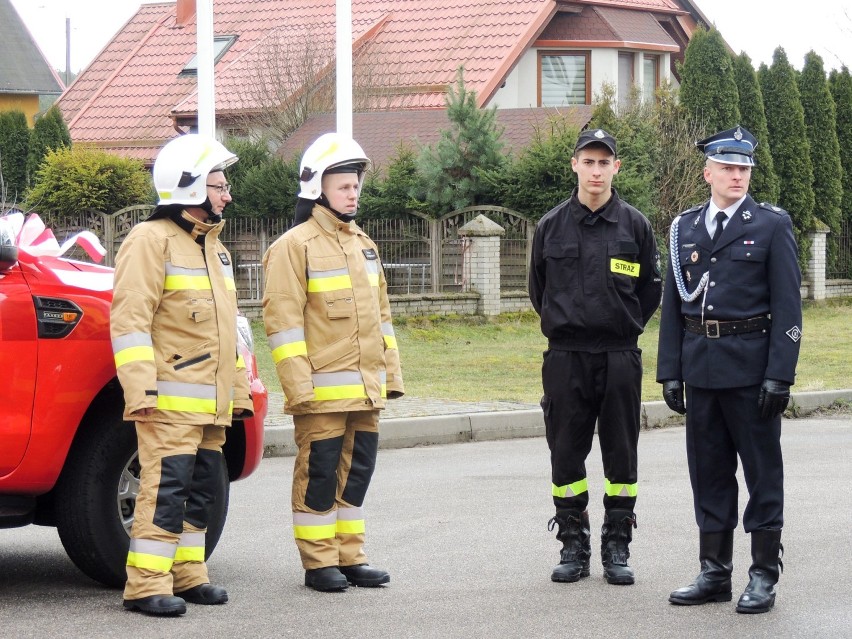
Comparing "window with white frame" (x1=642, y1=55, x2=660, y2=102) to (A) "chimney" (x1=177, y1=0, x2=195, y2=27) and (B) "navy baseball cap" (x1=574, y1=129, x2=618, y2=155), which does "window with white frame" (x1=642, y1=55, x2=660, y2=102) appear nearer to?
(A) "chimney" (x1=177, y1=0, x2=195, y2=27)

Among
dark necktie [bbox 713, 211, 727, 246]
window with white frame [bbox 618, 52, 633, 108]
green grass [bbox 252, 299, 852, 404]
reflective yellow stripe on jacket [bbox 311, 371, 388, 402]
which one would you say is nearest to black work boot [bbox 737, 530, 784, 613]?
dark necktie [bbox 713, 211, 727, 246]

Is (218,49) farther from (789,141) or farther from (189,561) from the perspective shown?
(189,561)

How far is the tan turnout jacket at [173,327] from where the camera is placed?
5668 millimetres

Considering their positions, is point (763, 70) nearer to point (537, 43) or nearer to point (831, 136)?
point (831, 136)

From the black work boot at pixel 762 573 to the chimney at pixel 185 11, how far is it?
122 feet

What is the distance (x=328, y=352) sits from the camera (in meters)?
6.33

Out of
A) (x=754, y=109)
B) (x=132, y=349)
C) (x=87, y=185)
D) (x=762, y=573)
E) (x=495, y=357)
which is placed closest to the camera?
(x=132, y=349)

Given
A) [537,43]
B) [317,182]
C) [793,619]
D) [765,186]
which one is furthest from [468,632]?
[537,43]

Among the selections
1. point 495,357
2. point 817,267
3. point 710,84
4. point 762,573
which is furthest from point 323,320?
point 817,267

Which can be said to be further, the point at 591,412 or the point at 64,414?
the point at 591,412

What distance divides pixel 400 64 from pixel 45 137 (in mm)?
9424

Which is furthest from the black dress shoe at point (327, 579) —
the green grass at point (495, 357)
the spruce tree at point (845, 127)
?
the spruce tree at point (845, 127)

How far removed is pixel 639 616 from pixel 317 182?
238 cm

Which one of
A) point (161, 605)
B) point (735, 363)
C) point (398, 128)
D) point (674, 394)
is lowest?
point (161, 605)
